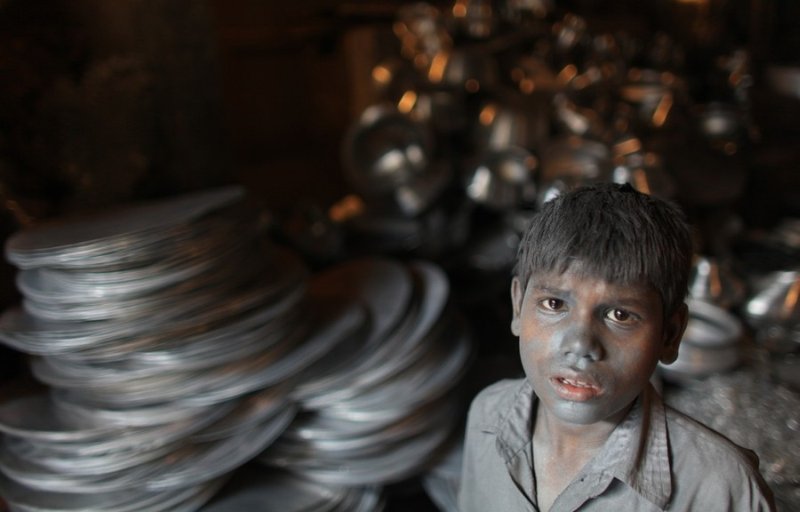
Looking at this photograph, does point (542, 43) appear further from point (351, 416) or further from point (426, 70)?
point (351, 416)

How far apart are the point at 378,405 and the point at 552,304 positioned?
72 centimetres

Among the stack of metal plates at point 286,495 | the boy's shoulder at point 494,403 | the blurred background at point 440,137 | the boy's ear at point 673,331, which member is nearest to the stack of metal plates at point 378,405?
the stack of metal plates at point 286,495

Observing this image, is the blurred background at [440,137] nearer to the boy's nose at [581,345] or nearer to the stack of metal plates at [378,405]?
the stack of metal plates at [378,405]

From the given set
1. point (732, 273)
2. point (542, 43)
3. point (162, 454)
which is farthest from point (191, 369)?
point (542, 43)

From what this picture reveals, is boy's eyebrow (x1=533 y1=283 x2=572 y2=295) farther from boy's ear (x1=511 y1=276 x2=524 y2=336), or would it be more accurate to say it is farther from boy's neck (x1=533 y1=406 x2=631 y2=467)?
boy's neck (x1=533 y1=406 x2=631 y2=467)

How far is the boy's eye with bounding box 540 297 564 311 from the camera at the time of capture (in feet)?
2.20

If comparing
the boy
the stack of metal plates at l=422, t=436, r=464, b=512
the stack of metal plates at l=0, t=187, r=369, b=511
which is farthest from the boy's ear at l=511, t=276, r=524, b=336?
the stack of metal plates at l=422, t=436, r=464, b=512

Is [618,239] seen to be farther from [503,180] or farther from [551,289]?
[503,180]

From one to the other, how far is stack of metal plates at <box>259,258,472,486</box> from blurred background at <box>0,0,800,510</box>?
0.20 meters

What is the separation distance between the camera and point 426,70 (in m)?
2.27

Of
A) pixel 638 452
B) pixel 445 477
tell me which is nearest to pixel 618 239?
pixel 638 452

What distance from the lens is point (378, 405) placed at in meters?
1.33

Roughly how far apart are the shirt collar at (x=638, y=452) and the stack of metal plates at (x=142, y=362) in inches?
22.7

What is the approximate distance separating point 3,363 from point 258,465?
0.57 m
